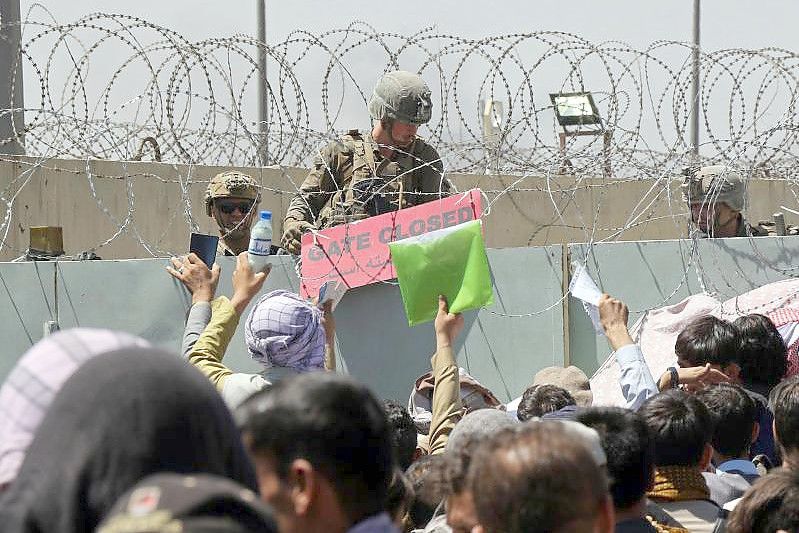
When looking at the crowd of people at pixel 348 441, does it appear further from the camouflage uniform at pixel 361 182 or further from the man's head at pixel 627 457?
the camouflage uniform at pixel 361 182

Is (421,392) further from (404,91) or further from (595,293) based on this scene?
(404,91)

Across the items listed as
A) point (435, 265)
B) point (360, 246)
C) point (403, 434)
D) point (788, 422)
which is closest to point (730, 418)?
point (788, 422)

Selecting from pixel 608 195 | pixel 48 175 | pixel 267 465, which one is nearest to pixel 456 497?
pixel 267 465

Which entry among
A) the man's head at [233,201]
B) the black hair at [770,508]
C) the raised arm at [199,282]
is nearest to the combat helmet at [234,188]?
the man's head at [233,201]

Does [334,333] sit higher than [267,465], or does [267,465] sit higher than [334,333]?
[267,465]

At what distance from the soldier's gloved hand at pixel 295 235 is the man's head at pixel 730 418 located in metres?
2.19

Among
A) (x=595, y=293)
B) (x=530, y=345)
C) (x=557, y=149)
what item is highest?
(x=557, y=149)

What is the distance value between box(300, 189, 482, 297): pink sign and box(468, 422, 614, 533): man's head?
329 centimetres

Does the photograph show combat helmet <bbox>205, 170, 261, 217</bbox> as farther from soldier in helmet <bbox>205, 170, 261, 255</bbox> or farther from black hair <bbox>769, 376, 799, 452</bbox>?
black hair <bbox>769, 376, 799, 452</bbox>

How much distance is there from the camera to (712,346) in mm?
4473

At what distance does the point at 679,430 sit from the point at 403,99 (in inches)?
107

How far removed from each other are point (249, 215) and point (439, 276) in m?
1.64

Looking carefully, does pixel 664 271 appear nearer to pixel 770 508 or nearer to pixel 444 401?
pixel 444 401

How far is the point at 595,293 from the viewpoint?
15.9ft
